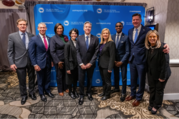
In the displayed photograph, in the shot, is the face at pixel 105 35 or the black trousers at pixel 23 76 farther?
the black trousers at pixel 23 76

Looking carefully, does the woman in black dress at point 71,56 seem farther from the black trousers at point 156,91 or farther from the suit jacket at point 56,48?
the black trousers at point 156,91

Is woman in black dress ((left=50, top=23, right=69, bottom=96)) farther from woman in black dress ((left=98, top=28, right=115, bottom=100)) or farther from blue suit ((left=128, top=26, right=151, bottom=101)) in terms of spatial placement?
blue suit ((left=128, top=26, right=151, bottom=101))

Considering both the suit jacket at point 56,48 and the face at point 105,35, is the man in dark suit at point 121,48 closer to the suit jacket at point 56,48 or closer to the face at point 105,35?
the face at point 105,35

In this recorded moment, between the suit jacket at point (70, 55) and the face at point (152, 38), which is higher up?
the face at point (152, 38)

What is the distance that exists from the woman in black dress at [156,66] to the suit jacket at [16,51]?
2.43 m

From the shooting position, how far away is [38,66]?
255 centimetres

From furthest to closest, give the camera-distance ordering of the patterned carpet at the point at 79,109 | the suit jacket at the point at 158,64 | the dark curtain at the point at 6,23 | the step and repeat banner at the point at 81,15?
the dark curtain at the point at 6,23 < the step and repeat banner at the point at 81,15 < the patterned carpet at the point at 79,109 < the suit jacket at the point at 158,64

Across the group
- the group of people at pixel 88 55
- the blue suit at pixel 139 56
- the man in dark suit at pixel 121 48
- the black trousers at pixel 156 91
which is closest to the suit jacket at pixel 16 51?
the group of people at pixel 88 55

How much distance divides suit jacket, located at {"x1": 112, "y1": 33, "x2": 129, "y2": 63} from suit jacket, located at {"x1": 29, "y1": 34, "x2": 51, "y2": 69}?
5.20 feet

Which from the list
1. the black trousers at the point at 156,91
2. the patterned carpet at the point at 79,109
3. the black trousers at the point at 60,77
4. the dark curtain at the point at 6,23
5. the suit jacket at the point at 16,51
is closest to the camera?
the black trousers at the point at 156,91

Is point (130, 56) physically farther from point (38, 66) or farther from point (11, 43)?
point (11, 43)

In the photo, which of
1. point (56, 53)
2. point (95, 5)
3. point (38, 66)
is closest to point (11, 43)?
point (38, 66)

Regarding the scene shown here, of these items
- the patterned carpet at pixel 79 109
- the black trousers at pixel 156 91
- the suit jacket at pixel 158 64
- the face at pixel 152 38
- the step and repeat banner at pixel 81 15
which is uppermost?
the step and repeat banner at pixel 81 15

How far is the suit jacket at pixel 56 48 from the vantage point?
8.62 feet
